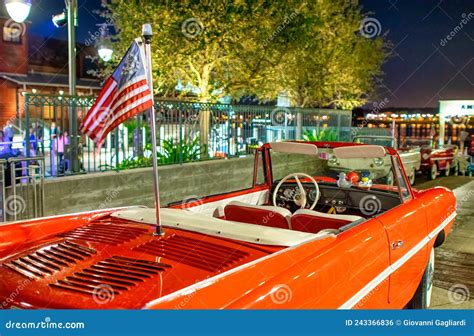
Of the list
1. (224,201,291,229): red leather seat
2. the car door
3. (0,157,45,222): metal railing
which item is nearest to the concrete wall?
(0,157,45,222): metal railing

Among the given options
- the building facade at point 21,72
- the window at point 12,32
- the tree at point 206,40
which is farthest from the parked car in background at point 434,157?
the window at point 12,32

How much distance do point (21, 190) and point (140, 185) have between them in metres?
2.48

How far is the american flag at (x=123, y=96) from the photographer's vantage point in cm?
370

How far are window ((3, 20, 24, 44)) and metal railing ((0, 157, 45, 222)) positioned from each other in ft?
68.4

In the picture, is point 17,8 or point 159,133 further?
point 159,133

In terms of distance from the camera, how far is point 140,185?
8750 mm

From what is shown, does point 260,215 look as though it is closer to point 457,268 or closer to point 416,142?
point 457,268

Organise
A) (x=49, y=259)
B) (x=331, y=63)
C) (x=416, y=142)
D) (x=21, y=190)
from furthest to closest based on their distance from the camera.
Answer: (x=331, y=63) < (x=416, y=142) < (x=21, y=190) < (x=49, y=259)

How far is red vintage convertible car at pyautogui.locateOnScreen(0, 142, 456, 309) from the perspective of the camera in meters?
2.61

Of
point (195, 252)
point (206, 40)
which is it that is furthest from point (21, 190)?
point (206, 40)

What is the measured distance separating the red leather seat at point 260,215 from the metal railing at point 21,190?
3.23m

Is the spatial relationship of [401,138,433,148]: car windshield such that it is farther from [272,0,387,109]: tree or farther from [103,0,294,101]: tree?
[103,0,294,101]: tree

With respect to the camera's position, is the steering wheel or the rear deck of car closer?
the rear deck of car
